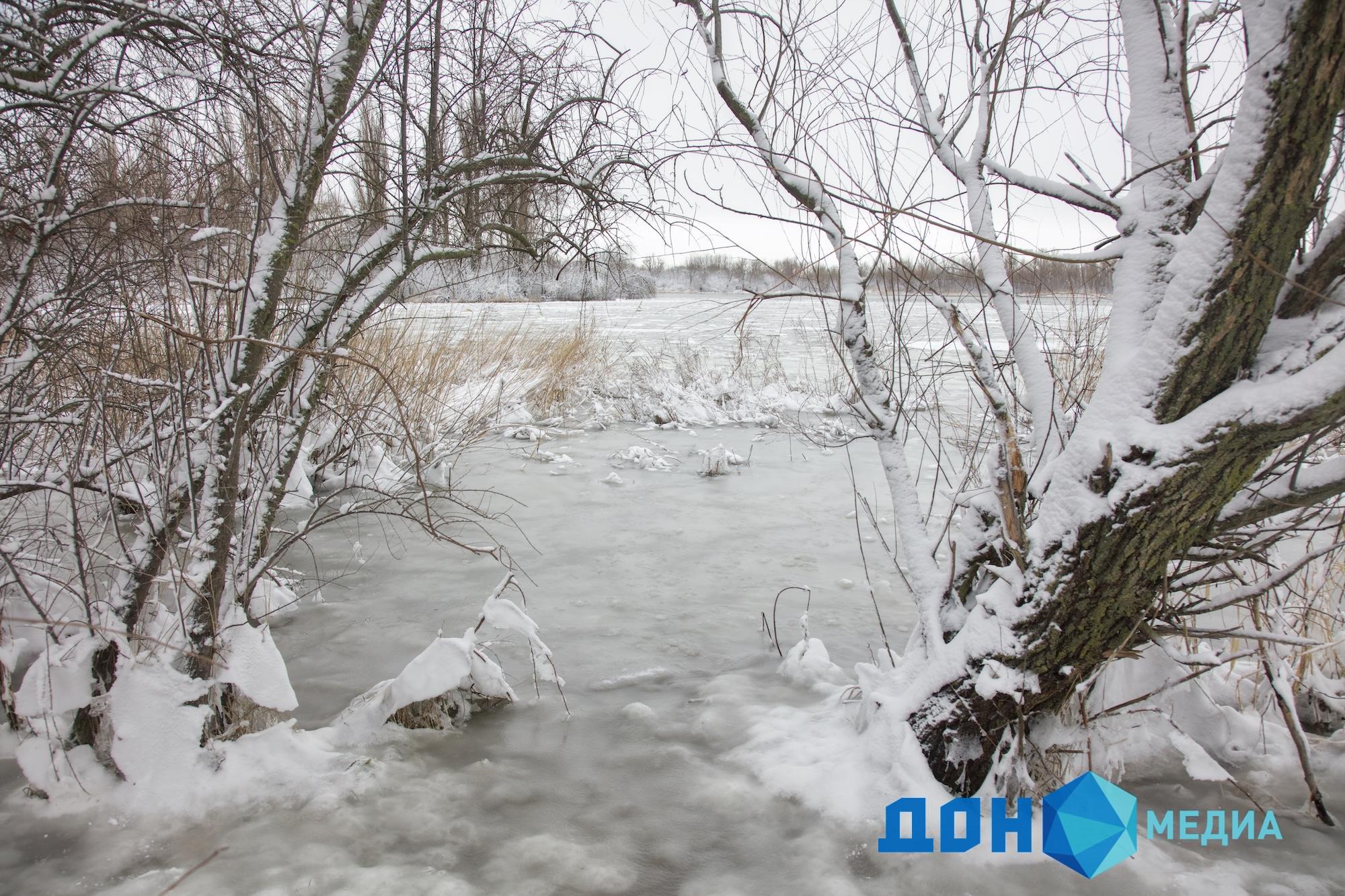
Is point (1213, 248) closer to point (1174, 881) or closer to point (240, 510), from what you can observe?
point (1174, 881)

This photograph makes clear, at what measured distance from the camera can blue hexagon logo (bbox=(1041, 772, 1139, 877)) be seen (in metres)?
1.92

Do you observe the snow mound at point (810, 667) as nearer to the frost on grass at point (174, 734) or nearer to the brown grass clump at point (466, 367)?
the frost on grass at point (174, 734)

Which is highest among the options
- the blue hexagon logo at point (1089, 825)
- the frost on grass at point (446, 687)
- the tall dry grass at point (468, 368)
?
the tall dry grass at point (468, 368)

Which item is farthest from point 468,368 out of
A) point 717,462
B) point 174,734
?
point 174,734

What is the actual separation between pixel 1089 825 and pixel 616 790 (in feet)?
4.26

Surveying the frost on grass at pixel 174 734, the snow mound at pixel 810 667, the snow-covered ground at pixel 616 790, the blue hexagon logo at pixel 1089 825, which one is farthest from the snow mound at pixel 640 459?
the blue hexagon logo at pixel 1089 825

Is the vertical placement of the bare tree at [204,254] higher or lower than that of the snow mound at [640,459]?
higher

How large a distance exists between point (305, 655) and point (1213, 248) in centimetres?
325

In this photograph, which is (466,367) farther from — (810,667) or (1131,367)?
(1131,367)

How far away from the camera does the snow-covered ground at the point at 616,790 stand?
A: 72.2 inches

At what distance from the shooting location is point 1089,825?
201 centimetres

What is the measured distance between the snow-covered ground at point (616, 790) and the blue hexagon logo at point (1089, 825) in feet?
0.14

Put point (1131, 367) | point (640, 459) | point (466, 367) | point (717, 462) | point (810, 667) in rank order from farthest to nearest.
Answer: point (466, 367)
point (640, 459)
point (717, 462)
point (810, 667)
point (1131, 367)

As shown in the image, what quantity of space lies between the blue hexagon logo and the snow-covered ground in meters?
0.04
